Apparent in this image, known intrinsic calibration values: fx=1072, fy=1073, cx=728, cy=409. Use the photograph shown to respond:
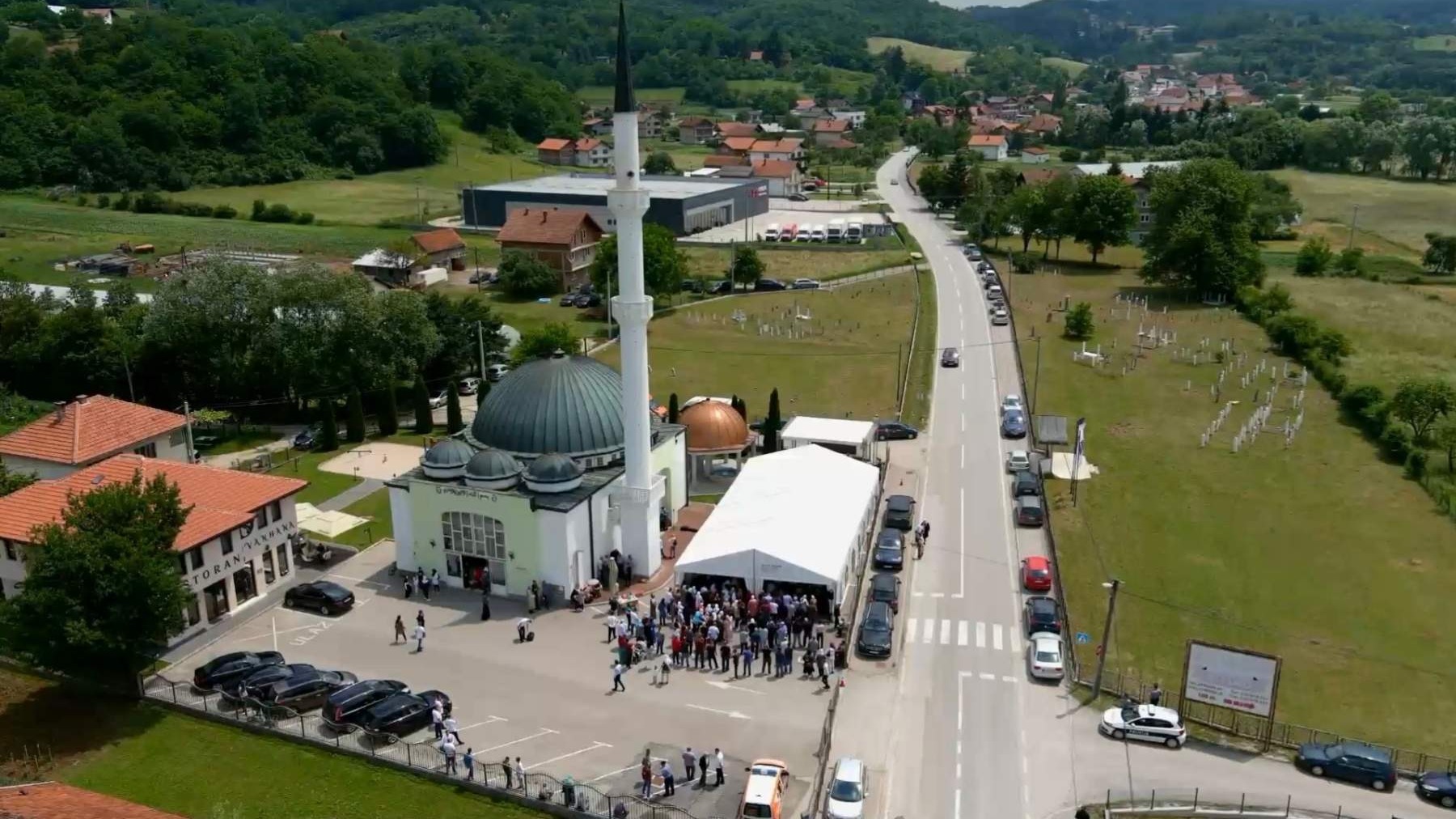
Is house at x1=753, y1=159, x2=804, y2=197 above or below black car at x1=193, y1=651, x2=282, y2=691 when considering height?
above

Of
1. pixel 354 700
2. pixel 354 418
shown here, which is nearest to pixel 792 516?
pixel 354 700

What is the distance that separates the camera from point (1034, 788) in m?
26.7

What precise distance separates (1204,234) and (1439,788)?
66.0 metres

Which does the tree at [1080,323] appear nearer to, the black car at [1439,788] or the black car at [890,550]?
the black car at [890,550]

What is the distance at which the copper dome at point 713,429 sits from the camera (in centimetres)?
4847

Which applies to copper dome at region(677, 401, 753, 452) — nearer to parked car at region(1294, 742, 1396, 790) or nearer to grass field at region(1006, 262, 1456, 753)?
grass field at region(1006, 262, 1456, 753)

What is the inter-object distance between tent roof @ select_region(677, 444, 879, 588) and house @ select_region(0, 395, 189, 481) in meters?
24.8

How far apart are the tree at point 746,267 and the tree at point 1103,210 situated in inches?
1203

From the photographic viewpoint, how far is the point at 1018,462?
1932 inches

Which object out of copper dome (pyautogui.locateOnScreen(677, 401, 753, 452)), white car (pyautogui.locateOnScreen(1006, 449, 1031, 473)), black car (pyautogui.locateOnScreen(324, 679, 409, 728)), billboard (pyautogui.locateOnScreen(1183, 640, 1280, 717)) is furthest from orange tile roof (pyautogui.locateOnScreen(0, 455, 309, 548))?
white car (pyautogui.locateOnScreen(1006, 449, 1031, 473))

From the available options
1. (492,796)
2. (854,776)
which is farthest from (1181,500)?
(492,796)

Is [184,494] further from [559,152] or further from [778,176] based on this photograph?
[559,152]

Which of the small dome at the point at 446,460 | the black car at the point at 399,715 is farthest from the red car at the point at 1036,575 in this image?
the small dome at the point at 446,460

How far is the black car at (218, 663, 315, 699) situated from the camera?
1184 inches
